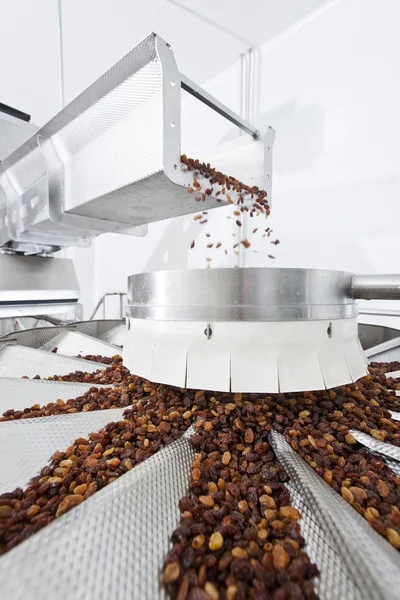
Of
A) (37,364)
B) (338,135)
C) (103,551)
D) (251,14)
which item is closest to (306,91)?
(338,135)

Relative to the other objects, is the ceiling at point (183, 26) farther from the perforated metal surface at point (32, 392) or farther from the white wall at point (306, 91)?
the perforated metal surface at point (32, 392)

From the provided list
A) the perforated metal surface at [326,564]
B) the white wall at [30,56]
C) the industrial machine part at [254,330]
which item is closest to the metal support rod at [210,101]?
the industrial machine part at [254,330]

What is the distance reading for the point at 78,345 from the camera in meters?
1.46

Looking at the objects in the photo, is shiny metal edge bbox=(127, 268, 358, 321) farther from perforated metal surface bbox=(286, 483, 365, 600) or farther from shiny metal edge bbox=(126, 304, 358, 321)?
perforated metal surface bbox=(286, 483, 365, 600)

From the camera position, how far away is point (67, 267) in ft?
6.67

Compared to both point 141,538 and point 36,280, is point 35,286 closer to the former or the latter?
point 36,280

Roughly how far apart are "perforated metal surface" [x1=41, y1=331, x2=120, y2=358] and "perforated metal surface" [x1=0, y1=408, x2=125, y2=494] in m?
0.64

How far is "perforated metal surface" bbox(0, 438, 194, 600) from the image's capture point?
333 mm

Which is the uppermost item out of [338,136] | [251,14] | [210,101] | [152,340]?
[251,14]

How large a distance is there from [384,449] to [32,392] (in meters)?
0.82

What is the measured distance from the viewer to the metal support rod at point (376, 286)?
797 mm

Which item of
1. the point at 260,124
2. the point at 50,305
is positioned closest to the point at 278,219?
the point at 260,124

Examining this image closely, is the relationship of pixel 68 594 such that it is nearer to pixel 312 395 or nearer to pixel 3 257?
pixel 312 395

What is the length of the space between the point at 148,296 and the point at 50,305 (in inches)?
51.2
